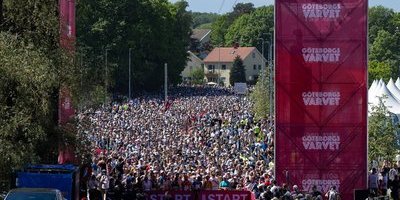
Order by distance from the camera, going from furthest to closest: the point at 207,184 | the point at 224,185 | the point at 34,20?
the point at 224,185
the point at 207,184
the point at 34,20

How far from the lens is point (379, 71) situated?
468 ft

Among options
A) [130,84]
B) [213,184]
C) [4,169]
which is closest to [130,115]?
[130,84]

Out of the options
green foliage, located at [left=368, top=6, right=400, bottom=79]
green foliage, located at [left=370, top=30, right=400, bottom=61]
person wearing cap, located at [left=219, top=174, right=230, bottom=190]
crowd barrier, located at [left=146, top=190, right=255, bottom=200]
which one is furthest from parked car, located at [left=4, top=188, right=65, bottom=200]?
green foliage, located at [left=370, top=30, right=400, bottom=61]

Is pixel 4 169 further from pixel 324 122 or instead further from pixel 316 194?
pixel 324 122

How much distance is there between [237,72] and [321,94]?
488 ft

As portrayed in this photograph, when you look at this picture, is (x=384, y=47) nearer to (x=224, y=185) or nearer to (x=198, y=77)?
(x=198, y=77)

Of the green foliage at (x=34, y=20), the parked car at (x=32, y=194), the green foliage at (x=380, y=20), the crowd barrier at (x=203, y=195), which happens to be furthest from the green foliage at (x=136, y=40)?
the parked car at (x=32, y=194)

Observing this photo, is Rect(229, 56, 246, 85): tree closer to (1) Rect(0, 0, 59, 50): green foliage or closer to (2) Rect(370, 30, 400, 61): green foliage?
(2) Rect(370, 30, 400, 61): green foliage

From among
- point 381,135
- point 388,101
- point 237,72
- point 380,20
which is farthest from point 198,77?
point 381,135

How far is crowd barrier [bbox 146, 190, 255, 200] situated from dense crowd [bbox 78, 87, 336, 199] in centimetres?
30

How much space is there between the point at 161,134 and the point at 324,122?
30176 millimetres

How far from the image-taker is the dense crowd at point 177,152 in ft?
107

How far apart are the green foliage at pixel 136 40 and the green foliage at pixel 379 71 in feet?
74.3

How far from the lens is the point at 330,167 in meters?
34.6
